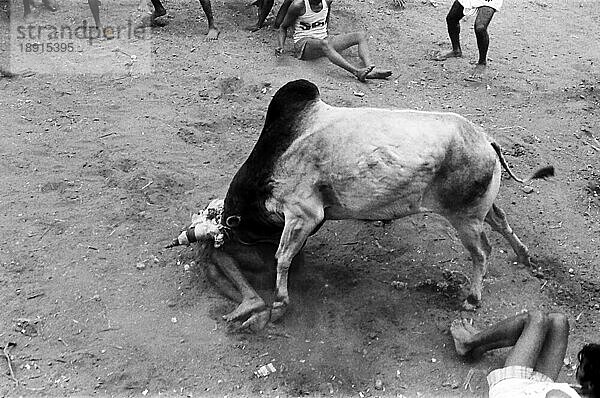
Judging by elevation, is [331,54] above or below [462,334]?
above

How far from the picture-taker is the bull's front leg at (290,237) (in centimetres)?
385

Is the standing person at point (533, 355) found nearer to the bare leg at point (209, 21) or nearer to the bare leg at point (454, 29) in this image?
the bare leg at point (454, 29)

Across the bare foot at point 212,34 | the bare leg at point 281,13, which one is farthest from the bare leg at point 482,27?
the bare foot at point 212,34

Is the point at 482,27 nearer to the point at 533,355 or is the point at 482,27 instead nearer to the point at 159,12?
the point at 159,12

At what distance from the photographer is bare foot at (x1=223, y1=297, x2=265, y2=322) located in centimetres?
401

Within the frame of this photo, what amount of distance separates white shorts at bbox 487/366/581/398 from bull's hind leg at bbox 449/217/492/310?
1011mm

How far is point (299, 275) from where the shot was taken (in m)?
4.42

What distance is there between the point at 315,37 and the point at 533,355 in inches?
188

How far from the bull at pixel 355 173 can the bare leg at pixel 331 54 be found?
2.86 metres

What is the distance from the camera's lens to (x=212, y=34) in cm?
773

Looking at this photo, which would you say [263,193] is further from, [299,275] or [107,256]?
[107,256]

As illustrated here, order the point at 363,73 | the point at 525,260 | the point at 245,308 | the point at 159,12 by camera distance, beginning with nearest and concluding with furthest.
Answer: the point at 245,308 < the point at 525,260 < the point at 363,73 < the point at 159,12

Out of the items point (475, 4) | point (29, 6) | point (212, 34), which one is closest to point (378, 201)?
point (475, 4)

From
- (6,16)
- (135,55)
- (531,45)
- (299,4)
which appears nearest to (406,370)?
(299,4)
